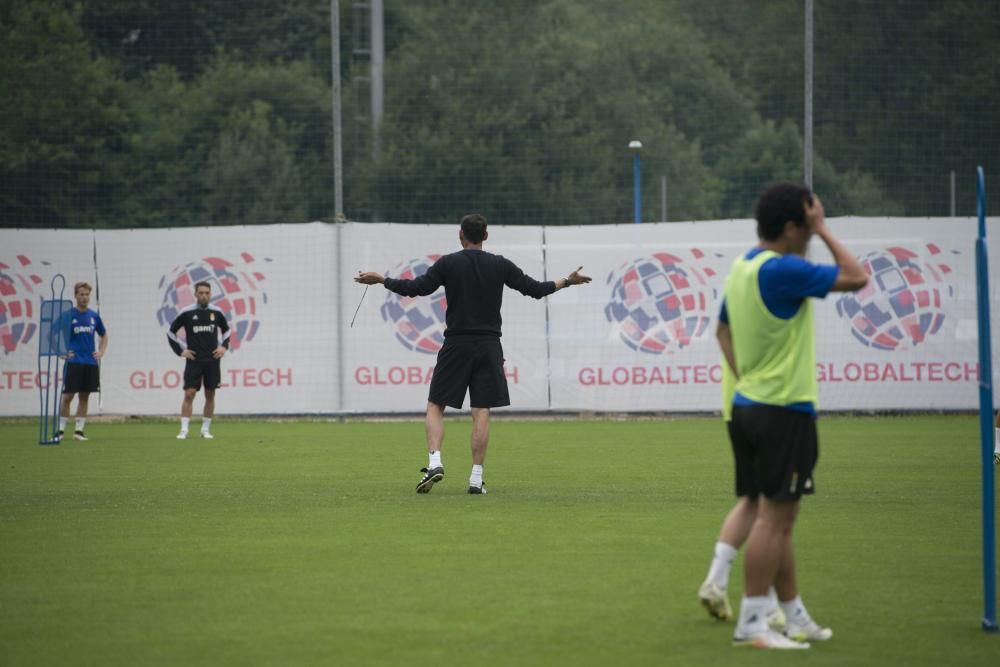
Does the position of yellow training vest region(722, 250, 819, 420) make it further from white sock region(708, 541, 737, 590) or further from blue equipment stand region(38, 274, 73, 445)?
blue equipment stand region(38, 274, 73, 445)

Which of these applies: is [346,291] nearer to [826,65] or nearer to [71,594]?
[826,65]

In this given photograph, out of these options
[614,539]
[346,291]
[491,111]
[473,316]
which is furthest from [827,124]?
[614,539]

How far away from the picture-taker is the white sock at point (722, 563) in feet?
22.0

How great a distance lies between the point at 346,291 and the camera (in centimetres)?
2302

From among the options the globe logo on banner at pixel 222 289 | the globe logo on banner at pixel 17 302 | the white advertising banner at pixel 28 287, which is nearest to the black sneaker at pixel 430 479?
the globe logo on banner at pixel 222 289

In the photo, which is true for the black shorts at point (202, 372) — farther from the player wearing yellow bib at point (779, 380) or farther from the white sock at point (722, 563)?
the player wearing yellow bib at point (779, 380)

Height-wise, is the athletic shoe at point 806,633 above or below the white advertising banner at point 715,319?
below

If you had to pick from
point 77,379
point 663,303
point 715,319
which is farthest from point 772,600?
point 663,303

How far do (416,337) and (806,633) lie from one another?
16.6 meters

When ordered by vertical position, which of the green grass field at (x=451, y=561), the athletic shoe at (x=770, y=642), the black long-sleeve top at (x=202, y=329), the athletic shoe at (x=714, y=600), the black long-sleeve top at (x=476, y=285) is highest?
the black long-sleeve top at (x=476, y=285)

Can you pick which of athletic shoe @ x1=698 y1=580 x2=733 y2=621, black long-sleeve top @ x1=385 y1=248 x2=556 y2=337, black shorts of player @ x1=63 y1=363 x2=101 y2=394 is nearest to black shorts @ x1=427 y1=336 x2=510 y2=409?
black long-sleeve top @ x1=385 y1=248 x2=556 y2=337

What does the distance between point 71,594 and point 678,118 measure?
4633 cm

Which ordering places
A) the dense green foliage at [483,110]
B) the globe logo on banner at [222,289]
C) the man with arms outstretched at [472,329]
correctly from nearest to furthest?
1. the man with arms outstretched at [472,329]
2. the globe logo on banner at [222,289]
3. the dense green foliage at [483,110]

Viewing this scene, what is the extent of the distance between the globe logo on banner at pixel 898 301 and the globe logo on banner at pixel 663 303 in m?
2.07
